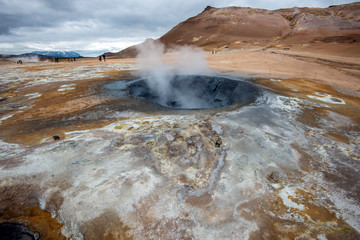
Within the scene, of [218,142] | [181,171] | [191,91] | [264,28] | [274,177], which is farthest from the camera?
[264,28]

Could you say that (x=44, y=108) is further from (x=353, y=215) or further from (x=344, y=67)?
(x=344, y=67)

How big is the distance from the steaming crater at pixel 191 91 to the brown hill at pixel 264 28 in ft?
76.6

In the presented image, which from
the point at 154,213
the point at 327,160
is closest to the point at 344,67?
the point at 327,160

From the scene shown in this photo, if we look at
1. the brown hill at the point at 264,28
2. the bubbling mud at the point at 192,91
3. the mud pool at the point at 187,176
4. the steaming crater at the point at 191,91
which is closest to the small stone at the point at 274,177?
the mud pool at the point at 187,176

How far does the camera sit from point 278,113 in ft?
16.0

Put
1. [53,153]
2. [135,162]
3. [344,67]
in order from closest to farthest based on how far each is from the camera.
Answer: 1. [135,162]
2. [53,153]
3. [344,67]

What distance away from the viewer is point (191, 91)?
1016 centimetres

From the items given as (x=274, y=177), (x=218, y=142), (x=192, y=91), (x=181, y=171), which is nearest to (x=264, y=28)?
(x=192, y=91)

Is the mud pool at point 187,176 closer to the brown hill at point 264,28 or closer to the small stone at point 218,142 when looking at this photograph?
the small stone at point 218,142

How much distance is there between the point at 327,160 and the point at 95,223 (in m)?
3.74

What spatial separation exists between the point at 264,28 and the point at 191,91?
35.6 m

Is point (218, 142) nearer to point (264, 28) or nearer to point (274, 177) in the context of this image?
point (274, 177)

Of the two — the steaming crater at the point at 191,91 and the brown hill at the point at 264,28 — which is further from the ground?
the brown hill at the point at 264,28

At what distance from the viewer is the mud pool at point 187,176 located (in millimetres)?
2131
